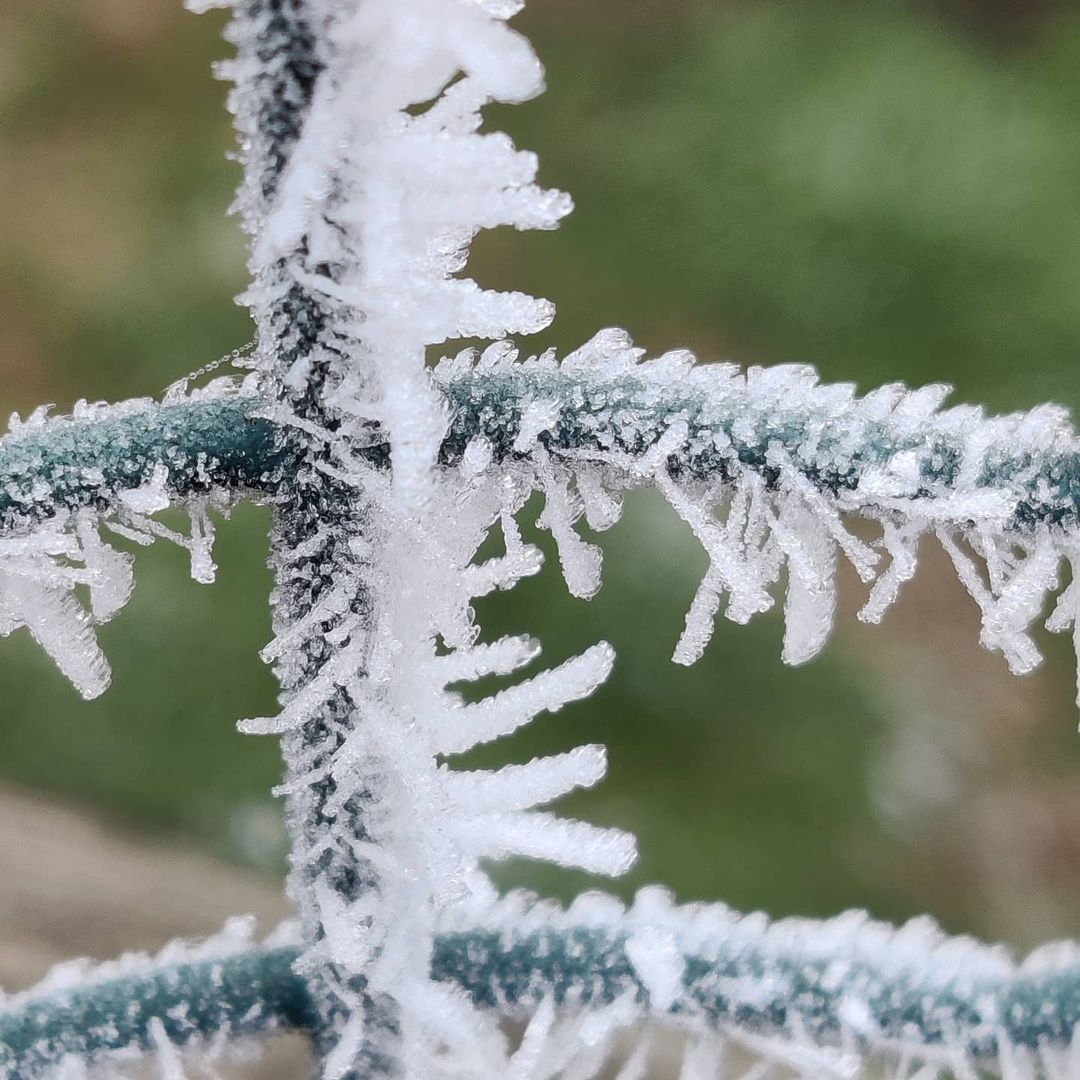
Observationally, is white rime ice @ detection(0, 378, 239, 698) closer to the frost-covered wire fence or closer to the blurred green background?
the frost-covered wire fence

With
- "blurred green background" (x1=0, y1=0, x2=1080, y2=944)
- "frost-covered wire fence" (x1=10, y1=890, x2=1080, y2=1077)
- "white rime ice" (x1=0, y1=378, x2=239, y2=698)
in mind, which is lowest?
"frost-covered wire fence" (x1=10, y1=890, x2=1080, y2=1077)

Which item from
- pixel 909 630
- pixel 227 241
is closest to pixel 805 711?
pixel 909 630

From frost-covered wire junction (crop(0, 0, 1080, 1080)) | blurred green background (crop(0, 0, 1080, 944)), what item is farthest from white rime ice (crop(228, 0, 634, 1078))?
blurred green background (crop(0, 0, 1080, 944))

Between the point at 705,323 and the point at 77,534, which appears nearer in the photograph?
the point at 77,534

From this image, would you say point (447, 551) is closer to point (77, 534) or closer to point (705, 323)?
point (77, 534)

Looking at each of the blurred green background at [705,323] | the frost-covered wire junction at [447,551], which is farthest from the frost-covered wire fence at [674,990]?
the blurred green background at [705,323]

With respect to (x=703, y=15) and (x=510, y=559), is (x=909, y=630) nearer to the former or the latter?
(x=703, y=15)

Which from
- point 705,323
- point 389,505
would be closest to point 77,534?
point 389,505

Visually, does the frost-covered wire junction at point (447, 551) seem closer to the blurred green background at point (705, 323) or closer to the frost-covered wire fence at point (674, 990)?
the frost-covered wire fence at point (674, 990)
